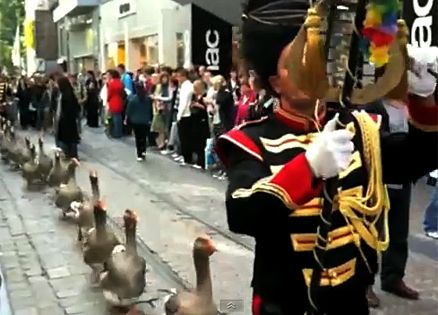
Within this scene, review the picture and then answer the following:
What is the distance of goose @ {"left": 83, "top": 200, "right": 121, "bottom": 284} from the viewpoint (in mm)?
6266

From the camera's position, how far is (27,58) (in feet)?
201

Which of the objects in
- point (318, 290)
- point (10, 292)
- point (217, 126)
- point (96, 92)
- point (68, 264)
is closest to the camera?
point (318, 290)

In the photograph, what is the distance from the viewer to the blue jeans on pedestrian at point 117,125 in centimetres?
1923

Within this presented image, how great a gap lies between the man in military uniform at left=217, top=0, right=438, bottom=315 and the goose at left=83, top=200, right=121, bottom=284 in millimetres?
3864

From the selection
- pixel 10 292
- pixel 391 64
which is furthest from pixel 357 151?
pixel 10 292

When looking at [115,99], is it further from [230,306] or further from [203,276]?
[203,276]

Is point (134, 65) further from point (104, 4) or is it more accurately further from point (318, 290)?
point (318, 290)

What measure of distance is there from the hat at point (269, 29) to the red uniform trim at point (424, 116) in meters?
0.42

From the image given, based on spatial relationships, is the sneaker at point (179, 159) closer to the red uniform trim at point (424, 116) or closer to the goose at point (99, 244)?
the goose at point (99, 244)

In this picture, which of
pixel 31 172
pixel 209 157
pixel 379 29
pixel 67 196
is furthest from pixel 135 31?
pixel 379 29

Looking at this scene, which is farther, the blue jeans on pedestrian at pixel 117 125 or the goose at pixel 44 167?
the blue jeans on pedestrian at pixel 117 125

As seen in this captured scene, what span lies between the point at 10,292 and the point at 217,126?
6.16m

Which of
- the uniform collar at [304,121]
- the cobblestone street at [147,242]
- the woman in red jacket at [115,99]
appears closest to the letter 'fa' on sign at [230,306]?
the cobblestone street at [147,242]

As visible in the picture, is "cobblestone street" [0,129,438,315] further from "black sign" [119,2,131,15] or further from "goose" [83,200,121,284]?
"black sign" [119,2,131,15]
